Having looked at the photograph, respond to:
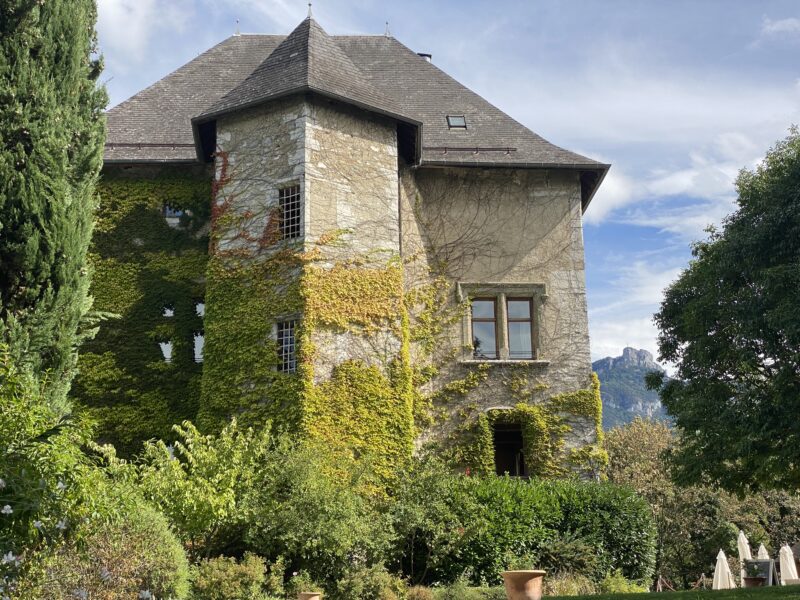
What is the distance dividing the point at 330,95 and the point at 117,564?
11218mm

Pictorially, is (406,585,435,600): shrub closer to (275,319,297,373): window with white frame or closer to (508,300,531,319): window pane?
(275,319,297,373): window with white frame

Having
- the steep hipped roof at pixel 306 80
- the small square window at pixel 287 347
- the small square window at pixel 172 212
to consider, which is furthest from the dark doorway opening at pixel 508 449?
the small square window at pixel 172 212

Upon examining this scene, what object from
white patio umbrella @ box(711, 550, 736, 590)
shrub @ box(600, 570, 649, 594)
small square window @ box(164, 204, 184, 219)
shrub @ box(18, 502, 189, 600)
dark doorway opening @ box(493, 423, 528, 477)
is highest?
small square window @ box(164, 204, 184, 219)

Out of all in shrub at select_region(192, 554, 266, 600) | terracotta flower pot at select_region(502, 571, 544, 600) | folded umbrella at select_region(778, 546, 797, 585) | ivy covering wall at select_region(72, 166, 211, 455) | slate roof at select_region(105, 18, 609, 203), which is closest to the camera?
shrub at select_region(192, 554, 266, 600)

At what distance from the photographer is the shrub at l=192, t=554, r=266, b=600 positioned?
1238 centimetres

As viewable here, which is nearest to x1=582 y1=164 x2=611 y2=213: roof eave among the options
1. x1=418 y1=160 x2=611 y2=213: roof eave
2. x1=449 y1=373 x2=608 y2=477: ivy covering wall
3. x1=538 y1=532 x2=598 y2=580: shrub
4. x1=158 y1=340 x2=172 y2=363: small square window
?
x1=418 y1=160 x2=611 y2=213: roof eave

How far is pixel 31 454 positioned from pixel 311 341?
8538mm

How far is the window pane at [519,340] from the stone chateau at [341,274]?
0.17 ft

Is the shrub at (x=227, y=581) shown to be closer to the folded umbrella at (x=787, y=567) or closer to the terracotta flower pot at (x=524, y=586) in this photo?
the terracotta flower pot at (x=524, y=586)

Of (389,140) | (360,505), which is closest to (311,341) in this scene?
(360,505)

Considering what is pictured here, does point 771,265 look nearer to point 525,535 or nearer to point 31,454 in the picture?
point 525,535

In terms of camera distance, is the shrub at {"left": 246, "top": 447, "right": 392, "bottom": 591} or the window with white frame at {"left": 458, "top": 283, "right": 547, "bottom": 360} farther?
the window with white frame at {"left": 458, "top": 283, "right": 547, "bottom": 360}

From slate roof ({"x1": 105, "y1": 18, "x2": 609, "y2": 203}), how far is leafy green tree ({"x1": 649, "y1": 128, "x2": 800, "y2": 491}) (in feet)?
16.7

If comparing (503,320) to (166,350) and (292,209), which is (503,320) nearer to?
(292,209)
